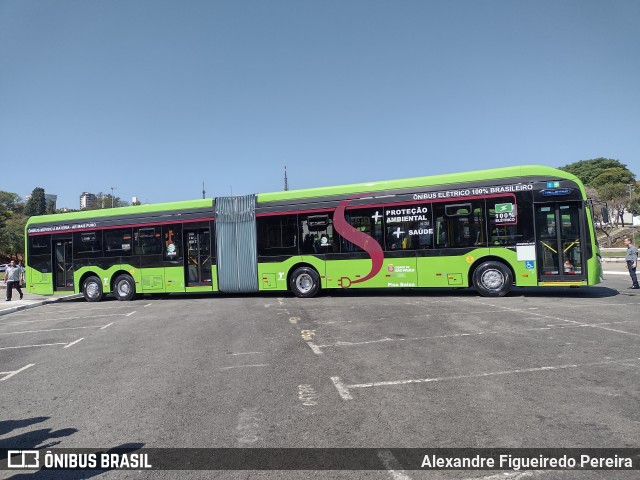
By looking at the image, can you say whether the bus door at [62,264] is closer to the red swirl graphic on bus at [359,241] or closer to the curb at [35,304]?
the curb at [35,304]

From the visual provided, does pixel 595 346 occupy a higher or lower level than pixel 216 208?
lower

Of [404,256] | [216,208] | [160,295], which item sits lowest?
[160,295]

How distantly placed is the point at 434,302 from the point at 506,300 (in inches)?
76.2

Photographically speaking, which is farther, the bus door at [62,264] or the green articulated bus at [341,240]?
the bus door at [62,264]

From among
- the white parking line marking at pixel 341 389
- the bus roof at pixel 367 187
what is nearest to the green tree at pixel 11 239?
the bus roof at pixel 367 187


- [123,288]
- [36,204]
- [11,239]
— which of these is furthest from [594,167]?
[36,204]

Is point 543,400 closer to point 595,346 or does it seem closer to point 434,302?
point 595,346

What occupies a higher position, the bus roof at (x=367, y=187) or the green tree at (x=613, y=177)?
the green tree at (x=613, y=177)

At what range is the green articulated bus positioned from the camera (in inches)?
458

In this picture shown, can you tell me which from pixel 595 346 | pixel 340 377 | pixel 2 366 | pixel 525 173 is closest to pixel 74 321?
pixel 2 366

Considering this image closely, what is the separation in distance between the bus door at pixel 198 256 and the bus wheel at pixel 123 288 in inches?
103

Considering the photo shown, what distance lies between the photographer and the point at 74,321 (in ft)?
37.4

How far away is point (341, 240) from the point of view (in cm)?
1349

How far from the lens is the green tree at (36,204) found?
4422 inches
